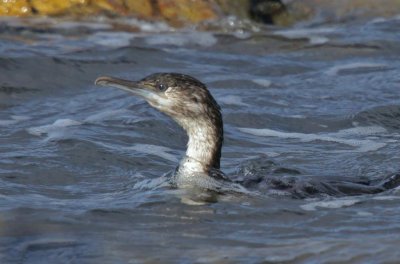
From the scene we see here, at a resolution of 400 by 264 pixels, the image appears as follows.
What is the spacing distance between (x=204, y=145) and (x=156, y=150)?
1.16 metres

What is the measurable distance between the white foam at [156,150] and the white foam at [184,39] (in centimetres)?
358

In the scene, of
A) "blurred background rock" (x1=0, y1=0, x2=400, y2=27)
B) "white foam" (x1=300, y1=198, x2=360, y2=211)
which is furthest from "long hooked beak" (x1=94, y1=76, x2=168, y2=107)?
"blurred background rock" (x1=0, y1=0, x2=400, y2=27)

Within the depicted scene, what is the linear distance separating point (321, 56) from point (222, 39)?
123 centimetres

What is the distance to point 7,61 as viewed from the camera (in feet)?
38.1

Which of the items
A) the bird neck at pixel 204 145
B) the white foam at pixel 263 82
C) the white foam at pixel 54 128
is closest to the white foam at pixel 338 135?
the white foam at pixel 263 82

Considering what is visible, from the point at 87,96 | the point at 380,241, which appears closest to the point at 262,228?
the point at 380,241

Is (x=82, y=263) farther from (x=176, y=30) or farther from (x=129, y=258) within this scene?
(x=176, y=30)

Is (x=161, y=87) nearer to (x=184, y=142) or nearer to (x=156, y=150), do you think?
(x=156, y=150)

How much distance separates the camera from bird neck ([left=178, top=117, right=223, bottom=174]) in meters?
8.16

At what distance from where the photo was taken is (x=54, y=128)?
9.75m

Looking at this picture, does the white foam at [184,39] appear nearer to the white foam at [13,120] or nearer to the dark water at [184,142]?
the dark water at [184,142]

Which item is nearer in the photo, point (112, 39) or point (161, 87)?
point (161, 87)

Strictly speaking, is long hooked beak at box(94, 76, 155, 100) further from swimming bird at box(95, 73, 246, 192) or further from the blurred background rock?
the blurred background rock

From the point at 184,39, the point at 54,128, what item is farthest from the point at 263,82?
the point at 54,128
